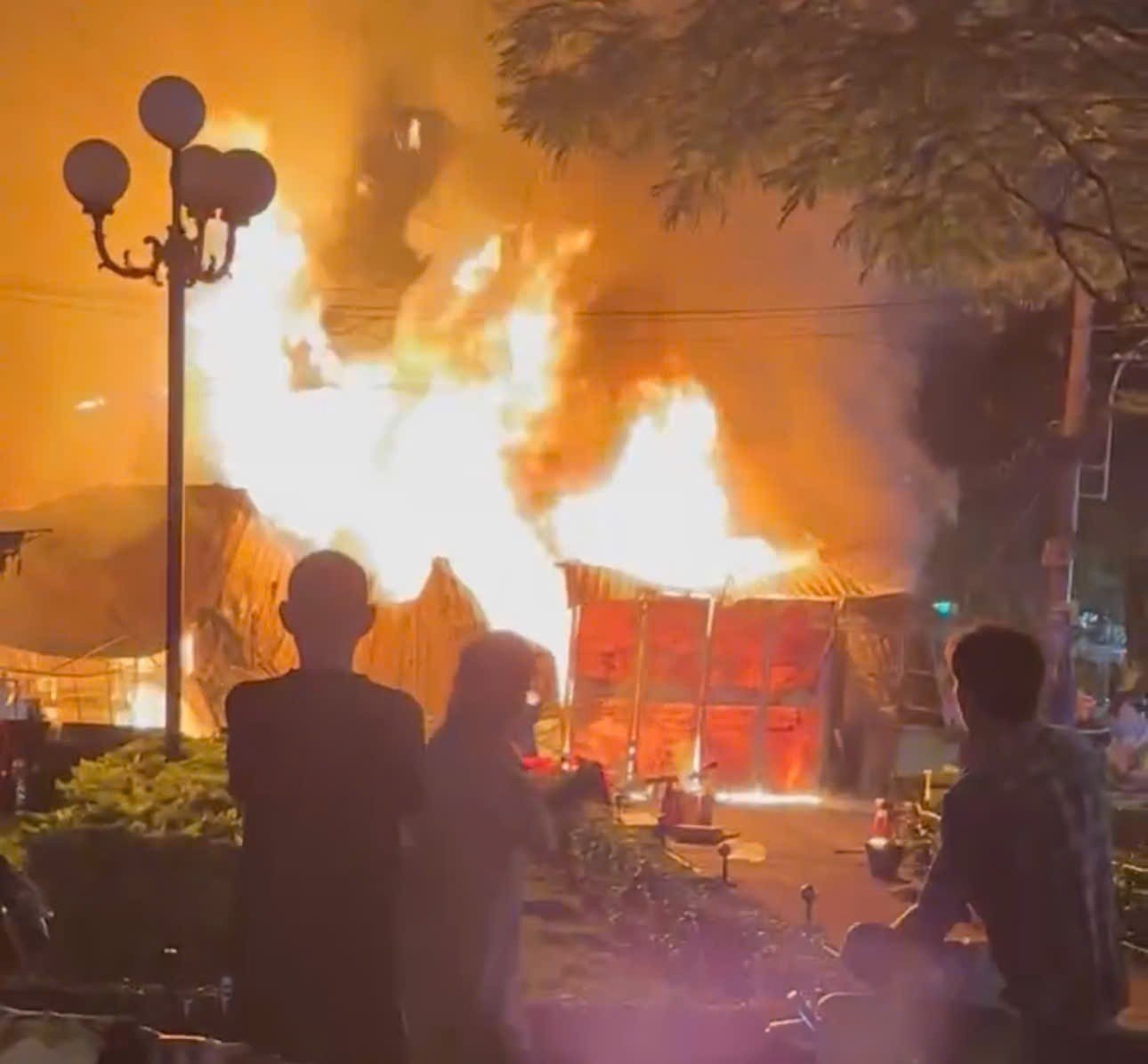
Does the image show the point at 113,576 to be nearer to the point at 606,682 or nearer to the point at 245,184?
the point at 606,682

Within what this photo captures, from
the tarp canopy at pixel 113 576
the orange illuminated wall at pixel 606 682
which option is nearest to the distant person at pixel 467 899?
the orange illuminated wall at pixel 606 682

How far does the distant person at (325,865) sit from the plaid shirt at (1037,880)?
3.76 ft

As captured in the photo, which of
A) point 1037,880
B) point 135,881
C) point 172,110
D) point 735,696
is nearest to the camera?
point 1037,880

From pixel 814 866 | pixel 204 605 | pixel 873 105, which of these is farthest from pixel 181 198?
pixel 204 605

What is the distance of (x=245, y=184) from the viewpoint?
8344 mm

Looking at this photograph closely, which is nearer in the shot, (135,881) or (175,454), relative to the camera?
(135,881)

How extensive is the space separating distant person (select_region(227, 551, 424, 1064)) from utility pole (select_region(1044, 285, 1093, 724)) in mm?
11008

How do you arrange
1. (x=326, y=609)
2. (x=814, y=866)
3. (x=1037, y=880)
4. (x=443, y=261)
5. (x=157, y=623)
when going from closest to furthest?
(x=1037, y=880) → (x=326, y=609) → (x=814, y=866) → (x=157, y=623) → (x=443, y=261)

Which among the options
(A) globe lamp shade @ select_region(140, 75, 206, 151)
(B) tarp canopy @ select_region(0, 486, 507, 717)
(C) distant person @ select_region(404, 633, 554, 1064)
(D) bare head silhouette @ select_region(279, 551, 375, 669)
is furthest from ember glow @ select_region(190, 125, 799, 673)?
(D) bare head silhouette @ select_region(279, 551, 375, 669)

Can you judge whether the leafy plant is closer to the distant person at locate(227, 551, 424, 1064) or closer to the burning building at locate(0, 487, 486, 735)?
the distant person at locate(227, 551, 424, 1064)

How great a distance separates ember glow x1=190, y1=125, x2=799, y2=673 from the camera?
80.1 ft

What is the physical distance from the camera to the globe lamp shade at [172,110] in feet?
27.2

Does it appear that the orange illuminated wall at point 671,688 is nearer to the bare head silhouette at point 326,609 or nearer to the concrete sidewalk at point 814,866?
the concrete sidewalk at point 814,866

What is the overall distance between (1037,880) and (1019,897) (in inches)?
2.2
